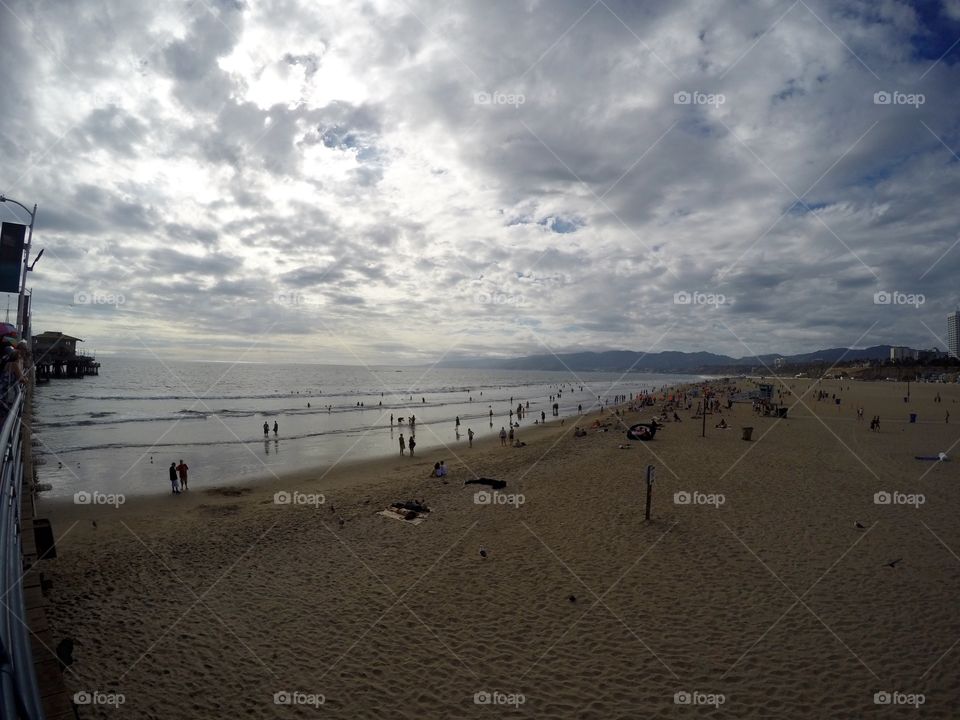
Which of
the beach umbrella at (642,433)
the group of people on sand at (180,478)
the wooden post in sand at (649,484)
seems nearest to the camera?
the wooden post in sand at (649,484)

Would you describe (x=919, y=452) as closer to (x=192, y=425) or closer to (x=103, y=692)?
(x=103, y=692)
